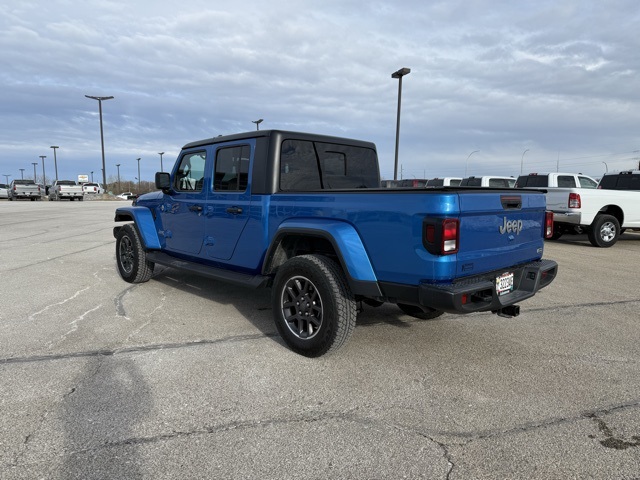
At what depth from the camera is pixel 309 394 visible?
3090mm

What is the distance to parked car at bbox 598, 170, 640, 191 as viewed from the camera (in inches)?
503

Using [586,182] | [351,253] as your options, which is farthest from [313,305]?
[586,182]

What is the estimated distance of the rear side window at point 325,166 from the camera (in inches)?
174

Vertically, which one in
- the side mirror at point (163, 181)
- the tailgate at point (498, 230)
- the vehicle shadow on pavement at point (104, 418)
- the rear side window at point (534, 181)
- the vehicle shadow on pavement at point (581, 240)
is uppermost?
the rear side window at point (534, 181)

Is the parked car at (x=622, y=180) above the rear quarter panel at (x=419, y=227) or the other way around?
above

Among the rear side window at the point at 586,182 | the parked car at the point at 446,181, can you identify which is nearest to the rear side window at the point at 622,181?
the rear side window at the point at 586,182

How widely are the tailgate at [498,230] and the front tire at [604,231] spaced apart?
7846mm

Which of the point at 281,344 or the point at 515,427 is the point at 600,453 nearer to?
the point at 515,427

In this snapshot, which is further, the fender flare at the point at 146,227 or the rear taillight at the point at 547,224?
the fender flare at the point at 146,227

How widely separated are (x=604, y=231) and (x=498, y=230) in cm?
903

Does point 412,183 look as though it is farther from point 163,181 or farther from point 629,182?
point 163,181

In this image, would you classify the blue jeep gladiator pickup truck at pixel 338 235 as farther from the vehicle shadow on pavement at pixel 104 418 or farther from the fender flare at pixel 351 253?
the vehicle shadow on pavement at pixel 104 418

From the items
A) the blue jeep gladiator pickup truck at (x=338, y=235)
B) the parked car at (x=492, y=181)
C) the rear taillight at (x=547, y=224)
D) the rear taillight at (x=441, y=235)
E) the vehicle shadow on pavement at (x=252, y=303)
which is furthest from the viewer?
the parked car at (x=492, y=181)

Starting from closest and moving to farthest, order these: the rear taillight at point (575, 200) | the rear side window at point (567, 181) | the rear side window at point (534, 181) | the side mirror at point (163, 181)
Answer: the side mirror at point (163, 181), the rear taillight at point (575, 200), the rear side window at point (534, 181), the rear side window at point (567, 181)
